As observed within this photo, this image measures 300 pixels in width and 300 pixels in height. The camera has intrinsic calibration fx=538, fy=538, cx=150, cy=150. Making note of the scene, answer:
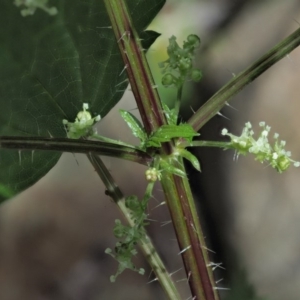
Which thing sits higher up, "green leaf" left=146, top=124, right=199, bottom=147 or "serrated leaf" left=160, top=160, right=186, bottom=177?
"green leaf" left=146, top=124, right=199, bottom=147

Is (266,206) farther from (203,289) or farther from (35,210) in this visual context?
(203,289)

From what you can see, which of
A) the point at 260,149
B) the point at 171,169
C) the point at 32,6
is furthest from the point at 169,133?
the point at 32,6

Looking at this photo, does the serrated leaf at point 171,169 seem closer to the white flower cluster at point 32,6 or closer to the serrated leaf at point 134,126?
the serrated leaf at point 134,126

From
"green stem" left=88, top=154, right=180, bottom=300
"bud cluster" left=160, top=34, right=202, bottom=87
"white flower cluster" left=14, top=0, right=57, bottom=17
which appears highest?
"white flower cluster" left=14, top=0, right=57, bottom=17

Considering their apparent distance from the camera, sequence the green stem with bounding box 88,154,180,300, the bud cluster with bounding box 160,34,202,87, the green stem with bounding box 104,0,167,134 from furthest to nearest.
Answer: the green stem with bounding box 88,154,180,300, the bud cluster with bounding box 160,34,202,87, the green stem with bounding box 104,0,167,134

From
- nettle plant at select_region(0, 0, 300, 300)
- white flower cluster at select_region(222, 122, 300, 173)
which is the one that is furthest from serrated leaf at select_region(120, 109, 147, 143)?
white flower cluster at select_region(222, 122, 300, 173)

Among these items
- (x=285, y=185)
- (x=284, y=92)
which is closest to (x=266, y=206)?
(x=285, y=185)

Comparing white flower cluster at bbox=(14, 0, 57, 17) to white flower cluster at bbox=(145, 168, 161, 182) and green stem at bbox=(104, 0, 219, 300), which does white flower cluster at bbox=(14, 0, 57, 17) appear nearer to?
green stem at bbox=(104, 0, 219, 300)
